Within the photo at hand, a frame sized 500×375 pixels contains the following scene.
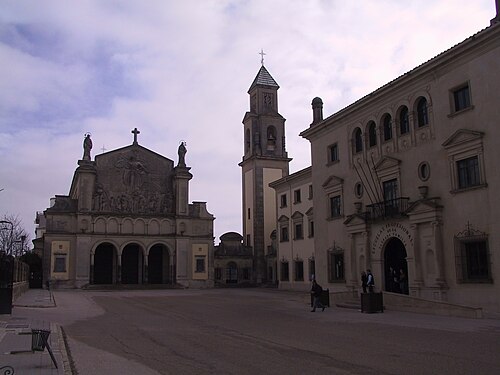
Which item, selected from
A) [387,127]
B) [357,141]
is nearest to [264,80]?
[357,141]

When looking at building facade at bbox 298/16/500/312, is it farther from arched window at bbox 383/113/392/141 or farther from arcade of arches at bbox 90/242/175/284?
arcade of arches at bbox 90/242/175/284

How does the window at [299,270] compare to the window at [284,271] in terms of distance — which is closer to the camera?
the window at [299,270]

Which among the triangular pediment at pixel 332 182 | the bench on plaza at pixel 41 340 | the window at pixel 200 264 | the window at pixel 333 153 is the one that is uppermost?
the window at pixel 333 153

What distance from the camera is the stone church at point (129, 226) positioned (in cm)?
5831

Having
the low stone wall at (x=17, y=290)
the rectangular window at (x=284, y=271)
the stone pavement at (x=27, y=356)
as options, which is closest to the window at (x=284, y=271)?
the rectangular window at (x=284, y=271)

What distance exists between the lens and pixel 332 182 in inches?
Result: 1391

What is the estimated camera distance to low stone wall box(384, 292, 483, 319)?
22.0m

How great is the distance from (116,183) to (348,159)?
116 feet

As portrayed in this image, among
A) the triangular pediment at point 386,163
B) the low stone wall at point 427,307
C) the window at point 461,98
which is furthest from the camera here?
the triangular pediment at point 386,163

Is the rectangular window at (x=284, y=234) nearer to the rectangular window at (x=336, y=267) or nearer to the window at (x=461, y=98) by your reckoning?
the rectangular window at (x=336, y=267)

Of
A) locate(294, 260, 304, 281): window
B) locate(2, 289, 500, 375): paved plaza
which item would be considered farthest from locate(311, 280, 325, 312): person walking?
locate(294, 260, 304, 281): window

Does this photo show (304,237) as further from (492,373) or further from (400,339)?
(492,373)

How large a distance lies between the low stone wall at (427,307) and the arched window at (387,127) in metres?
9.05

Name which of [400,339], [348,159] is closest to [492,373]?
[400,339]
